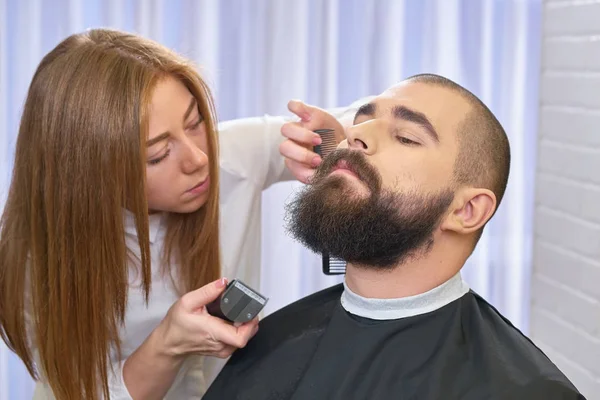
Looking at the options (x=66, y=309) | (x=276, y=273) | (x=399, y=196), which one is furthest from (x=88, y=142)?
(x=276, y=273)

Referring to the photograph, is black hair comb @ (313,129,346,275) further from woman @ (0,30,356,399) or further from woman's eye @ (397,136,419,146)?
woman's eye @ (397,136,419,146)

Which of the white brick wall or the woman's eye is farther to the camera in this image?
the white brick wall

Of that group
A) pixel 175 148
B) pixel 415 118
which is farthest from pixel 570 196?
Result: pixel 175 148

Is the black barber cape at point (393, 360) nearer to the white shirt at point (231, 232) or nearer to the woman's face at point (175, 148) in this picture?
the white shirt at point (231, 232)

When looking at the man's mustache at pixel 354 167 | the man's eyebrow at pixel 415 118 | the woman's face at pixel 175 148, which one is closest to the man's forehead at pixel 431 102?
the man's eyebrow at pixel 415 118

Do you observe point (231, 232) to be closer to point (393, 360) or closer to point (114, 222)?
point (114, 222)

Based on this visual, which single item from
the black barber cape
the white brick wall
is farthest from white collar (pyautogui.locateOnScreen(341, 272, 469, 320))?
the white brick wall

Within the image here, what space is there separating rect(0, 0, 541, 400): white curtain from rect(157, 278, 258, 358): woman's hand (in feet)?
3.58

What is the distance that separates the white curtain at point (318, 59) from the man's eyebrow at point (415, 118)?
1116 millimetres

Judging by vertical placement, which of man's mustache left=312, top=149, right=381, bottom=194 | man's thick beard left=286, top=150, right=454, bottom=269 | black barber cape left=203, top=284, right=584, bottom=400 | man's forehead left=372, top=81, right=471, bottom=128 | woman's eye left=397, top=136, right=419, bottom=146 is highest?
man's forehead left=372, top=81, right=471, bottom=128

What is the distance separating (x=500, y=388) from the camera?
1.28 meters

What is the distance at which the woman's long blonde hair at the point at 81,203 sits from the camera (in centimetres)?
155

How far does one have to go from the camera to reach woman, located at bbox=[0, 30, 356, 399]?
1545 mm

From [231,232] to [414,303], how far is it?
0.60 metres
